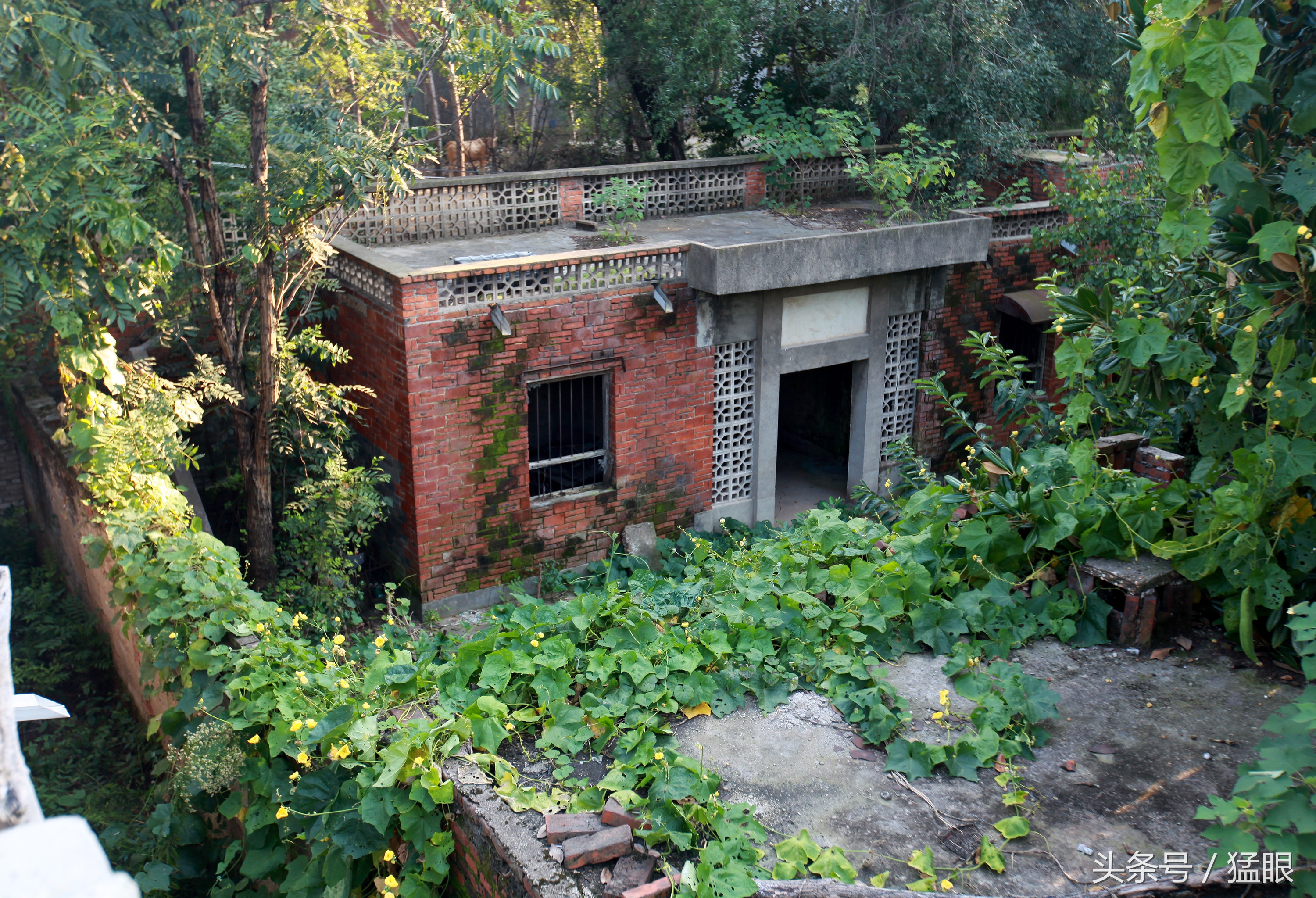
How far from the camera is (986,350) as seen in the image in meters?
6.81

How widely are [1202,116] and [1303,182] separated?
1.73ft

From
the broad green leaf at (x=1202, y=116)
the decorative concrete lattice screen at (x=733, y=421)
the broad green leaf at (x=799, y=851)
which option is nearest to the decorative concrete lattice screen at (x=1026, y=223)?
the decorative concrete lattice screen at (x=733, y=421)

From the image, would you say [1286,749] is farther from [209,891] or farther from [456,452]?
[456,452]

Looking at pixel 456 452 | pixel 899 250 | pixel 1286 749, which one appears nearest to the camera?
pixel 1286 749

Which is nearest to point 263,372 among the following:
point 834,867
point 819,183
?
point 834,867

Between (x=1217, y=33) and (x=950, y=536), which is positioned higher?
(x=1217, y=33)

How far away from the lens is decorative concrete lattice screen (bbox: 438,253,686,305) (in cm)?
896

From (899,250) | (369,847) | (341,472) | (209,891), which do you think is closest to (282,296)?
(341,472)

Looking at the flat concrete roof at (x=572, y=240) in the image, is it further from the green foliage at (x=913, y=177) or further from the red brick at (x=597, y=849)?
the red brick at (x=597, y=849)

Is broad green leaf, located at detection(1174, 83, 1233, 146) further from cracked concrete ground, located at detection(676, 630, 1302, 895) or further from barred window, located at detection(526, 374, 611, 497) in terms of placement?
barred window, located at detection(526, 374, 611, 497)

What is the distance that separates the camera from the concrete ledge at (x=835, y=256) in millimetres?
9781

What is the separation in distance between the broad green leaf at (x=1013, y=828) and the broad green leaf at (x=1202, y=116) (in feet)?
10.4

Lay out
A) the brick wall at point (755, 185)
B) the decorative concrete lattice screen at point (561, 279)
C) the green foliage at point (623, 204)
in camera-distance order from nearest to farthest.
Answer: the decorative concrete lattice screen at point (561, 279), the green foliage at point (623, 204), the brick wall at point (755, 185)

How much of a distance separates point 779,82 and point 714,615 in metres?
10.2
